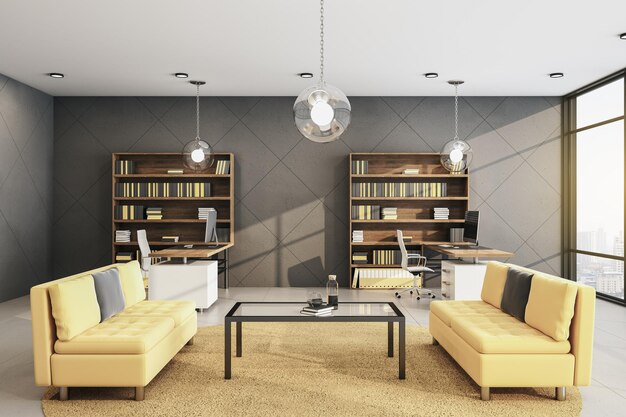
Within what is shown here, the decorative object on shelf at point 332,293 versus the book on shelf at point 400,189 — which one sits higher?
the book on shelf at point 400,189

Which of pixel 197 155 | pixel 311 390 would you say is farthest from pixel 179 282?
pixel 311 390

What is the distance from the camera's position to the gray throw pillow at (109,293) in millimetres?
3878

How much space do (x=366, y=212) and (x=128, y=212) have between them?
3549mm

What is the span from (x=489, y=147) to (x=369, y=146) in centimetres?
185

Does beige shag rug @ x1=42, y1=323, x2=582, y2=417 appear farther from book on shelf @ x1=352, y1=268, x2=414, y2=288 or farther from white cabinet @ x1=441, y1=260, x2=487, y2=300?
book on shelf @ x1=352, y1=268, x2=414, y2=288

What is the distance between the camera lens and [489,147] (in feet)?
26.8

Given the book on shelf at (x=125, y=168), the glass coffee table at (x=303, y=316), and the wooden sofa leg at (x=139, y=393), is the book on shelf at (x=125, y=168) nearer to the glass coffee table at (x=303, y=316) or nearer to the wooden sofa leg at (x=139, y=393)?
the glass coffee table at (x=303, y=316)

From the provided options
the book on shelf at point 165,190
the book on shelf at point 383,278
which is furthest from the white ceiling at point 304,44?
the book on shelf at point 383,278

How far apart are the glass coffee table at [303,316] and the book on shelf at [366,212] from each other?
3708mm

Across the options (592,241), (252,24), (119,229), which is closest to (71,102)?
(119,229)

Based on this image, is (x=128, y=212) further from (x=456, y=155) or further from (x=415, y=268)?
(x=456, y=155)

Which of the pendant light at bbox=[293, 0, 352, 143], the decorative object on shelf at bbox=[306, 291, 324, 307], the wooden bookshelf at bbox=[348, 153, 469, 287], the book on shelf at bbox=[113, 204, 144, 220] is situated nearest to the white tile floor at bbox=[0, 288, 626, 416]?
the wooden bookshelf at bbox=[348, 153, 469, 287]

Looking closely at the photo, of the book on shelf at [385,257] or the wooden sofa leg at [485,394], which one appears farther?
the book on shelf at [385,257]

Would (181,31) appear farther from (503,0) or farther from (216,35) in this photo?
(503,0)
